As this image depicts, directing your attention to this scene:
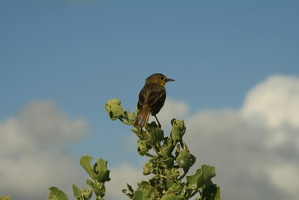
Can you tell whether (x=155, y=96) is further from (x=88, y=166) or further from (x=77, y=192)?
(x=77, y=192)

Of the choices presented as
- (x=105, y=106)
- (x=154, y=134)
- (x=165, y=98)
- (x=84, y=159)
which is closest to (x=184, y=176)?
(x=154, y=134)

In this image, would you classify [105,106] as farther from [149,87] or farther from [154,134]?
[149,87]

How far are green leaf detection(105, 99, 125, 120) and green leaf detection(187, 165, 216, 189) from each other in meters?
1.82

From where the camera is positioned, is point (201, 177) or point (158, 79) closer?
point (201, 177)

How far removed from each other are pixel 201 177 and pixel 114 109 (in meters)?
1.98

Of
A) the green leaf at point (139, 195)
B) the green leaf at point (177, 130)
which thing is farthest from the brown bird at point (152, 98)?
the green leaf at point (139, 195)

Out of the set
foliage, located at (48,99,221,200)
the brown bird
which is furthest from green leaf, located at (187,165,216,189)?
the brown bird

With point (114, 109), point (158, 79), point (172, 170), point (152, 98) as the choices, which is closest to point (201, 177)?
point (172, 170)

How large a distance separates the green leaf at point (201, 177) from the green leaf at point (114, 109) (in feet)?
5.98

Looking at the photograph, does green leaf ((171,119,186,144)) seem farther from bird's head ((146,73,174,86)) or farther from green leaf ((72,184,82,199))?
bird's head ((146,73,174,86))

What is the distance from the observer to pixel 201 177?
575 cm

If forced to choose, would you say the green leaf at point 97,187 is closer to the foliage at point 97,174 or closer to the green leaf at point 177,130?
the foliage at point 97,174

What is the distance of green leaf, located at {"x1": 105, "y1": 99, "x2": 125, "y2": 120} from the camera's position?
7285 millimetres

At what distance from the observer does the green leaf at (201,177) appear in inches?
225
